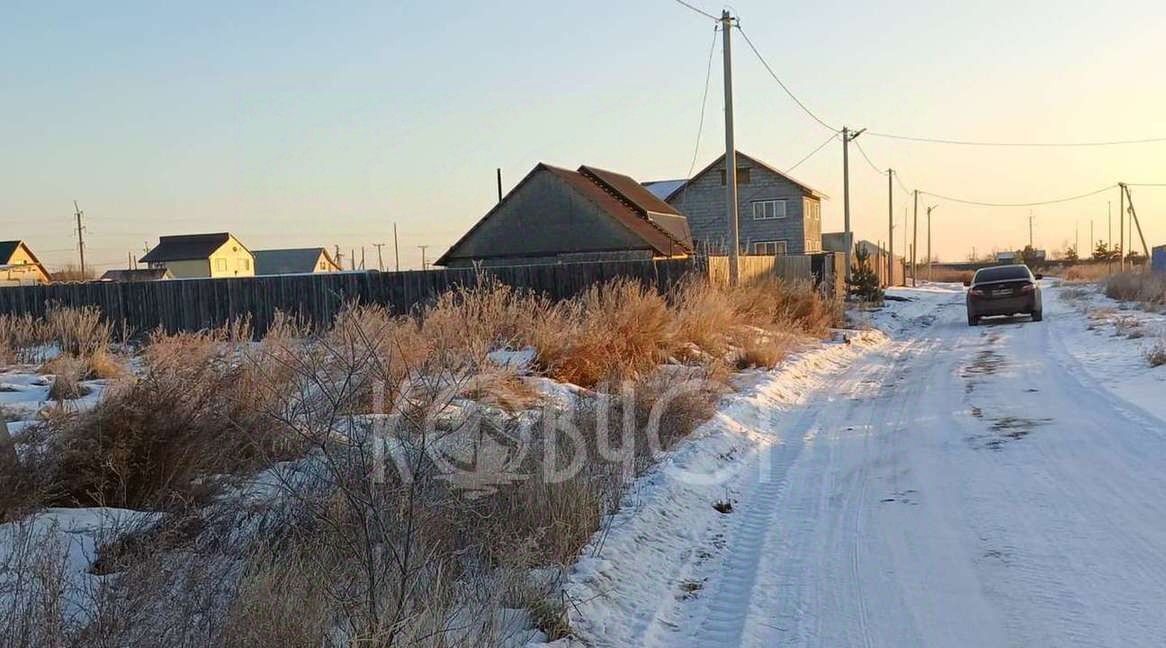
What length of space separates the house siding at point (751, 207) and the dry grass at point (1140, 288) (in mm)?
22664

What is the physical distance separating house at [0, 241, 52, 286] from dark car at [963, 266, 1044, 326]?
6926 centimetres

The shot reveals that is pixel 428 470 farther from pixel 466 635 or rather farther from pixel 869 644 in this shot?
pixel 869 644

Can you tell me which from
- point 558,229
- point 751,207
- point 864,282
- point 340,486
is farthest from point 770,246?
point 340,486

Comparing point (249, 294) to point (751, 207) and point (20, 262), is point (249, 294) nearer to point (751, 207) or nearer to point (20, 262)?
point (751, 207)

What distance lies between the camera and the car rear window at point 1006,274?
2194cm

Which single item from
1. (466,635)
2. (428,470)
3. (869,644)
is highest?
(428,470)

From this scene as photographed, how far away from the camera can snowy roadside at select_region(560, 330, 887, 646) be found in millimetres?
4367

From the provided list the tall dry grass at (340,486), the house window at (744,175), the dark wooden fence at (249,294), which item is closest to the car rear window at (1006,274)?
the dark wooden fence at (249,294)

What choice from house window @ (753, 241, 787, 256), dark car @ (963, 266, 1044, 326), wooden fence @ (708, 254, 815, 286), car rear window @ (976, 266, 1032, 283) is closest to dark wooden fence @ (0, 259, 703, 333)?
wooden fence @ (708, 254, 815, 286)

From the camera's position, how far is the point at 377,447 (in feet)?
16.6

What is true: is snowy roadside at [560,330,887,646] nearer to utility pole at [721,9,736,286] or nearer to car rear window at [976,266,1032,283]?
utility pole at [721,9,736,286]

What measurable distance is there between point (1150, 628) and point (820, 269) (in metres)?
25.9

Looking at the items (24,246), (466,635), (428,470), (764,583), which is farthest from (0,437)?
(24,246)

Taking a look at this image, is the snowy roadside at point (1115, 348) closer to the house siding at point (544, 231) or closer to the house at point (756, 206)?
the house siding at point (544, 231)
